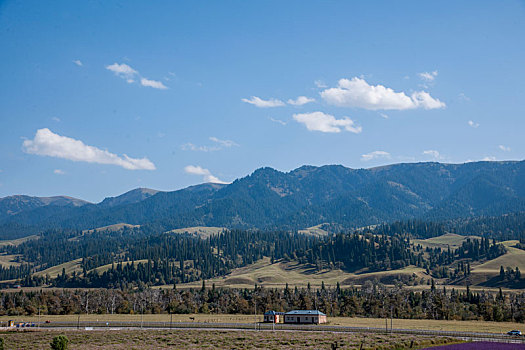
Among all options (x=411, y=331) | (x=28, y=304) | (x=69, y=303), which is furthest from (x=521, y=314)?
(x=28, y=304)

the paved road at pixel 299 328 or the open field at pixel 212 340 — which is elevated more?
the open field at pixel 212 340

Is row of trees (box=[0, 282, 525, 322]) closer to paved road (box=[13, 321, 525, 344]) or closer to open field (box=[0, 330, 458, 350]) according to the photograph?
paved road (box=[13, 321, 525, 344])

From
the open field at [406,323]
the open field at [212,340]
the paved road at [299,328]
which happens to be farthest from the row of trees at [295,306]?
the open field at [212,340]

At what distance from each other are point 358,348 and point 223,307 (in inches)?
4361

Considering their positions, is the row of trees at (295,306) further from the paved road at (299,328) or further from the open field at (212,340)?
the open field at (212,340)

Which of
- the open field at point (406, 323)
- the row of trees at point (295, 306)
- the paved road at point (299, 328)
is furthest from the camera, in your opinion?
the row of trees at point (295, 306)

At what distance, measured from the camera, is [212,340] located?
304 ft

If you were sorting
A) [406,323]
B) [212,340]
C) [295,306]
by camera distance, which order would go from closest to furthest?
[212,340]
[406,323]
[295,306]

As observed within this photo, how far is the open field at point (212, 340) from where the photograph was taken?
85.0 metres

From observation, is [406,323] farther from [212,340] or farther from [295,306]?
[212,340]

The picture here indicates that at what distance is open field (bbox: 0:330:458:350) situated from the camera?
85000mm

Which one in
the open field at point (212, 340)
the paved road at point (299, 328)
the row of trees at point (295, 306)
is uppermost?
the open field at point (212, 340)

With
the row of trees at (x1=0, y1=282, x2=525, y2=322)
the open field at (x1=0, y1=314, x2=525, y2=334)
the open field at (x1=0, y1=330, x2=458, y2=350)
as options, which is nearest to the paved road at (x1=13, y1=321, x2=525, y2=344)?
the open field at (x1=0, y1=330, x2=458, y2=350)

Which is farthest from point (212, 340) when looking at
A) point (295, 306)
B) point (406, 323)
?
point (295, 306)
